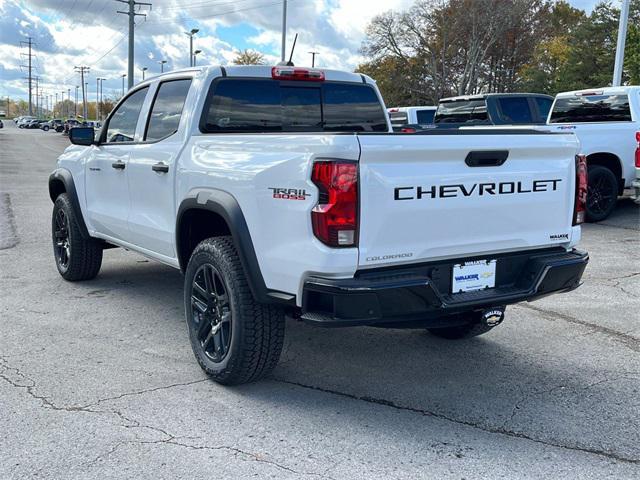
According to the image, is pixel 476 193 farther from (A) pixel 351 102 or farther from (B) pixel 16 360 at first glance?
(B) pixel 16 360

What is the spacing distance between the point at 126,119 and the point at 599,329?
14.3ft

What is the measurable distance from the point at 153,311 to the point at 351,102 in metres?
2.47

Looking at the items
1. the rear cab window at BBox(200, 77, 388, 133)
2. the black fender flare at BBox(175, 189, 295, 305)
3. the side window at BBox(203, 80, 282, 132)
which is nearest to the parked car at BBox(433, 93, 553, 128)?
the rear cab window at BBox(200, 77, 388, 133)

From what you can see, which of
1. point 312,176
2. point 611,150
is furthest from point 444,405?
point 611,150

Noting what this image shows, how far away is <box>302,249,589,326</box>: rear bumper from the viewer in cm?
326

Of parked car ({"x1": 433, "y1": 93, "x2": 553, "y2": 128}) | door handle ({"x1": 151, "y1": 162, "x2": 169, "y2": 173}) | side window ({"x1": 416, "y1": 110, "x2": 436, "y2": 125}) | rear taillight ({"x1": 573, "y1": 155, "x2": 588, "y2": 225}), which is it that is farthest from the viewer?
side window ({"x1": 416, "y1": 110, "x2": 436, "y2": 125})

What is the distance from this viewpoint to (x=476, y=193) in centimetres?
362

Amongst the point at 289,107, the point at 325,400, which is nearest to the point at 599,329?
the point at 325,400

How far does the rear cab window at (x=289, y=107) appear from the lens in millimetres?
4773

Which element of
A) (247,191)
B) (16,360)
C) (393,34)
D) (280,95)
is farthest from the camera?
(393,34)

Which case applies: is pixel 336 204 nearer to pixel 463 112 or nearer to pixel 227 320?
pixel 227 320

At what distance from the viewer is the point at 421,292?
3375 mm

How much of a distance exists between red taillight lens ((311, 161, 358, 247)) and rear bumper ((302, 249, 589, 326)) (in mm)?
221

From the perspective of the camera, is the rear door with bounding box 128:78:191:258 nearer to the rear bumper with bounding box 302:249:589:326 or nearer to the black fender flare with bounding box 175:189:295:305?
the black fender flare with bounding box 175:189:295:305
